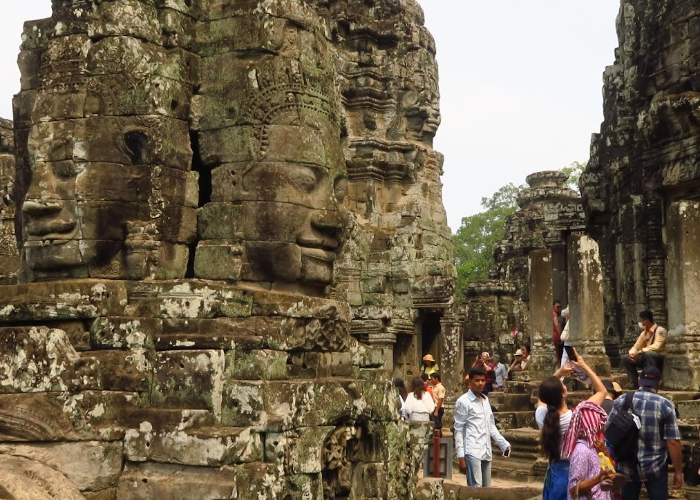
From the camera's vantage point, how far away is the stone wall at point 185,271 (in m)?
6.88

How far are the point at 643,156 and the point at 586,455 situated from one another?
1282 centimetres

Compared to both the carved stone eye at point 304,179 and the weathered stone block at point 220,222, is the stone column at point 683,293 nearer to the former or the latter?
the carved stone eye at point 304,179

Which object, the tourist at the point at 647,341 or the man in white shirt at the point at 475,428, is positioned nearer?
the man in white shirt at the point at 475,428

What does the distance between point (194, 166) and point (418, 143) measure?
16082 millimetres

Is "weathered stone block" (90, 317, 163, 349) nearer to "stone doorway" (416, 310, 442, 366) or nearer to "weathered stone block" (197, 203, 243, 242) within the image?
"weathered stone block" (197, 203, 243, 242)

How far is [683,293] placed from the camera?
1379 centimetres

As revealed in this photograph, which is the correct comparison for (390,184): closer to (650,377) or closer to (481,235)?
(650,377)

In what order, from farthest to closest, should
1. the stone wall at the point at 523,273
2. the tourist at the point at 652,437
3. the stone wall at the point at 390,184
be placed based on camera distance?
1. the stone wall at the point at 390,184
2. the stone wall at the point at 523,273
3. the tourist at the point at 652,437

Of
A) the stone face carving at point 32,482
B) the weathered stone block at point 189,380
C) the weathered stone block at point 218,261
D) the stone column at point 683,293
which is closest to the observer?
the stone face carving at point 32,482

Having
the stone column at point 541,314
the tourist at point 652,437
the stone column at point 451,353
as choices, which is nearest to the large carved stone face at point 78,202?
the tourist at point 652,437

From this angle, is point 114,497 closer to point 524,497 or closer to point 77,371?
point 77,371

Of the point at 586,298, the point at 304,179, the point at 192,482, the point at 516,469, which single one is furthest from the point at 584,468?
the point at 586,298

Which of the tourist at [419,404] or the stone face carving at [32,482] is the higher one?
the tourist at [419,404]

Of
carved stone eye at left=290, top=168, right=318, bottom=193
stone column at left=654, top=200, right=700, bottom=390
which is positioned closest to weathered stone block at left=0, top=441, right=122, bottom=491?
carved stone eye at left=290, top=168, right=318, bottom=193
